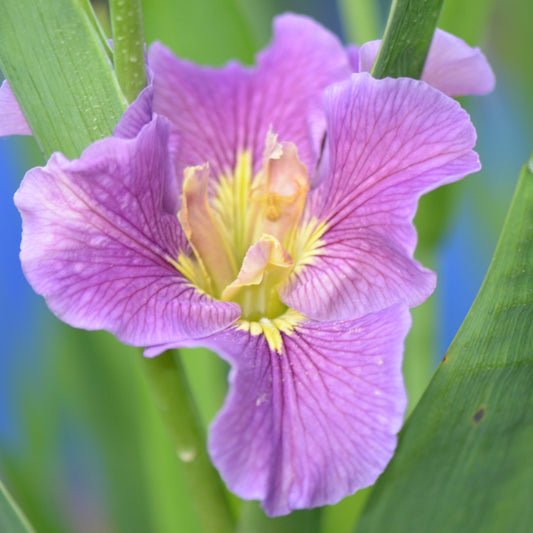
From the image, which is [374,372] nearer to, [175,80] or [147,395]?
[175,80]

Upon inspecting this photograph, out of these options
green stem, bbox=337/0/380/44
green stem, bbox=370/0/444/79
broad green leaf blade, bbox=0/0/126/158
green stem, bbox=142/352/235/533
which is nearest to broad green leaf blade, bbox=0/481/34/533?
green stem, bbox=142/352/235/533

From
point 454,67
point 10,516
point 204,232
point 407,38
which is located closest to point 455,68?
point 454,67

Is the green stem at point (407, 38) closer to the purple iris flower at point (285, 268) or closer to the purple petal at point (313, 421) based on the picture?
the purple iris flower at point (285, 268)

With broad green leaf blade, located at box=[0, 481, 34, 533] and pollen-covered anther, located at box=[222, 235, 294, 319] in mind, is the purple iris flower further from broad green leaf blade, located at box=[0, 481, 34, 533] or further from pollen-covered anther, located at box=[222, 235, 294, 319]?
broad green leaf blade, located at box=[0, 481, 34, 533]

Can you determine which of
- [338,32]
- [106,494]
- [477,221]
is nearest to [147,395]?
[106,494]

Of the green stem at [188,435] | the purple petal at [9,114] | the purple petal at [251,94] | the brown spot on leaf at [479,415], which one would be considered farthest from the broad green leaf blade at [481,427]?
the purple petal at [9,114]

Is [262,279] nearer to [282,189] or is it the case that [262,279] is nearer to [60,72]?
[282,189]
